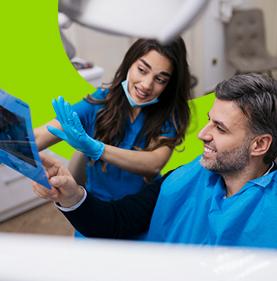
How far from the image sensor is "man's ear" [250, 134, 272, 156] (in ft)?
2.79

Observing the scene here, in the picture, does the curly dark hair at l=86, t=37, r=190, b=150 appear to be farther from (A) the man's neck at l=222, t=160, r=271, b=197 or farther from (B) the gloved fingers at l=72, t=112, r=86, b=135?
(A) the man's neck at l=222, t=160, r=271, b=197

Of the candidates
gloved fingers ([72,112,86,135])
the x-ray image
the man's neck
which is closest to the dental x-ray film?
the x-ray image

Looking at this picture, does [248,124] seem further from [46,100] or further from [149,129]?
[46,100]

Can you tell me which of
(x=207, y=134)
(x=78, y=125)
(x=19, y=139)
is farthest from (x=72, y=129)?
(x=207, y=134)

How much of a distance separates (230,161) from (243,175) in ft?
0.16

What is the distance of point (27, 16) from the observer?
3.39 ft

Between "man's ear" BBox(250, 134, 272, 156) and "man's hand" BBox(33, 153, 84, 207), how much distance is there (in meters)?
0.44

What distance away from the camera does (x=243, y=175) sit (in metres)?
0.91

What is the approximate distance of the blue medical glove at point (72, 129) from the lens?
96 centimetres

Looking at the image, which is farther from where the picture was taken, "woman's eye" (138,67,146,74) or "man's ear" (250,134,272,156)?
"woman's eye" (138,67,146,74)

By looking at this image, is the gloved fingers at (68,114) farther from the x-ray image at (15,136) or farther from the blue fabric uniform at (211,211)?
the blue fabric uniform at (211,211)

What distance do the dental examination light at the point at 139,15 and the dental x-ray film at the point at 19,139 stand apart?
0.27 meters

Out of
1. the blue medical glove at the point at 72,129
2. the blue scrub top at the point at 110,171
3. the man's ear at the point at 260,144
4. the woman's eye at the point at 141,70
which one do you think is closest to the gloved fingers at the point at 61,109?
the blue medical glove at the point at 72,129

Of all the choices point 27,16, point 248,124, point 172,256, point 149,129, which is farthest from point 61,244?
point 27,16
